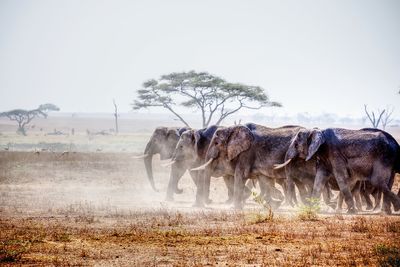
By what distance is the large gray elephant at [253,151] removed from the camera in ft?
66.2

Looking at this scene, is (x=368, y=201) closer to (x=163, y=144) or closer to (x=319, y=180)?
(x=319, y=180)

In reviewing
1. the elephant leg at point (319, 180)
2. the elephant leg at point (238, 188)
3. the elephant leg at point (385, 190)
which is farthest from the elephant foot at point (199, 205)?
the elephant leg at point (385, 190)

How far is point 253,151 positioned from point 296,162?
1585 millimetres

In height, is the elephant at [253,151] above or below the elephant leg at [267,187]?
above

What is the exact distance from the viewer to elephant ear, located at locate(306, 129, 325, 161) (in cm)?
1817

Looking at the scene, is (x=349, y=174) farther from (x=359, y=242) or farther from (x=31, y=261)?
(x=31, y=261)

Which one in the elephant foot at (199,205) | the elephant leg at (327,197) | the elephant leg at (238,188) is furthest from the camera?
the elephant foot at (199,205)

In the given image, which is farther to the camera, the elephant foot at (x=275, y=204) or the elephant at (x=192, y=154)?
the elephant at (x=192, y=154)

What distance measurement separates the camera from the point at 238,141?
20.5 m

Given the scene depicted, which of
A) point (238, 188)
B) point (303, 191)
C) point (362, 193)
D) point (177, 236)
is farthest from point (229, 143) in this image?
point (177, 236)

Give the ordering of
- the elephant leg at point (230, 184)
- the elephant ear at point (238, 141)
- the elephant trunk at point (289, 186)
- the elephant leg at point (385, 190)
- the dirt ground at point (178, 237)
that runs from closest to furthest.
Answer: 1. the dirt ground at point (178, 237)
2. the elephant leg at point (385, 190)
3. the elephant trunk at point (289, 186)
4. the elephant ear at point (238, 141)
5. the elephant leg at point (230, 184)

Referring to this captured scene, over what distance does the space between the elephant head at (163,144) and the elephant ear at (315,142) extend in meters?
9.12

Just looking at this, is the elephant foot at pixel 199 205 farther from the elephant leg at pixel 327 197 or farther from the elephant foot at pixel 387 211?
the elephant foot at pixel 387 211

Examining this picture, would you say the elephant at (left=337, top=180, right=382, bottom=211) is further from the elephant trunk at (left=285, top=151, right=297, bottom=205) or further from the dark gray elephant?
the dark gray elephant
